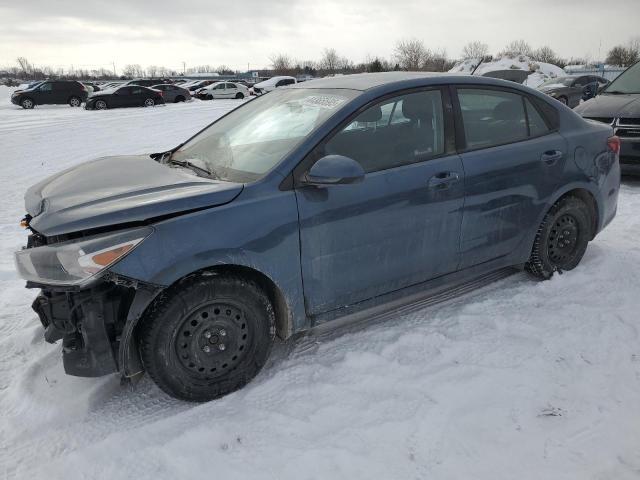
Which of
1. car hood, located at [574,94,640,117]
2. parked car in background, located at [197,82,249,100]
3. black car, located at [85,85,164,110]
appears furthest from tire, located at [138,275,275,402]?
parked car in background, located at [197,82,249,100]

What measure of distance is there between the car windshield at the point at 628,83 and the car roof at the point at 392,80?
5263 mm

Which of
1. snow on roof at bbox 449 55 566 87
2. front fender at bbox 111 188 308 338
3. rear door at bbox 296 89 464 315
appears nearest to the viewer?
front fender at bbox 111 188 308 338

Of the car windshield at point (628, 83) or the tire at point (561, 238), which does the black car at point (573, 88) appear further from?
the tire at point (561, 238)

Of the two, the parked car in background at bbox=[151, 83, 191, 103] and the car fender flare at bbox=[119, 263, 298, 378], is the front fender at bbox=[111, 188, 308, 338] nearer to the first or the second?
the car fender flare at bbox=[119, 263, 298, 378]

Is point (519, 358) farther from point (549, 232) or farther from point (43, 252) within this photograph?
point (43, 252)

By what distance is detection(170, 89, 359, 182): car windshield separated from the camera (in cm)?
299

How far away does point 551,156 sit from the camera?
3.83m

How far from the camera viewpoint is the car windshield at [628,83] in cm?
774

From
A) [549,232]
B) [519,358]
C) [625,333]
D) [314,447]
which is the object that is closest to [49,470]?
[314,447]

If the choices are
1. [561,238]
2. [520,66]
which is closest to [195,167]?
[561,238]

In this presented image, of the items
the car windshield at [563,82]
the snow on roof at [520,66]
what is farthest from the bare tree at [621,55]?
the car windshield at [563,82]

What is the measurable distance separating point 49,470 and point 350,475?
1384 millimetres

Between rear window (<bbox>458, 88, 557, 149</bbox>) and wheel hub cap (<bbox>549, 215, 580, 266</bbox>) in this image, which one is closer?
rear window (<bbox>458, 88, 557, 149</bbox>)

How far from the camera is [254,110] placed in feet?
12.3
